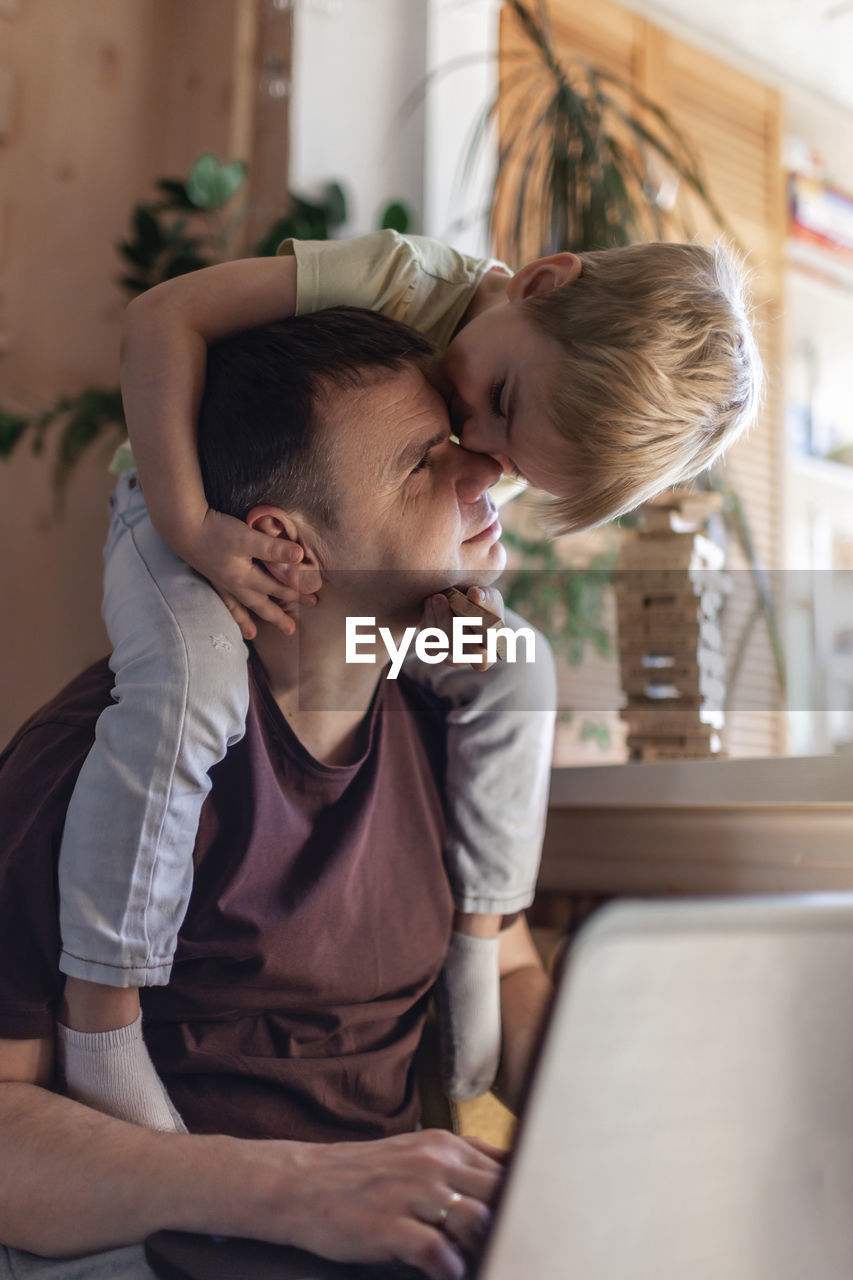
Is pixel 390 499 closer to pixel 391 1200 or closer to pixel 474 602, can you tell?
pixel 474 602

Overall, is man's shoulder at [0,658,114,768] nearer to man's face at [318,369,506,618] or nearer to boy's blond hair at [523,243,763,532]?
man's face at [318,369,506,618]

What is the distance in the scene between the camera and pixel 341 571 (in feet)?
2.99

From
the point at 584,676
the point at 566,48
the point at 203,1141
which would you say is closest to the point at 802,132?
the point at 566,48

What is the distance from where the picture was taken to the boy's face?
953 millimetres

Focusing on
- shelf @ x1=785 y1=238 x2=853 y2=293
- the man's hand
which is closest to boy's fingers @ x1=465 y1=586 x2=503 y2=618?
the man's hand

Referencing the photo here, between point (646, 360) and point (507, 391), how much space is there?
128mm

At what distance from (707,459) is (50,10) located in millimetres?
2287

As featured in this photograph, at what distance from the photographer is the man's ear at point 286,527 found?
91 cm

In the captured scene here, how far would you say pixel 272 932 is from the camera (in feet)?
2.64

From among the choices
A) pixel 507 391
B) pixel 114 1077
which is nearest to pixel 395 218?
pixel 507 391

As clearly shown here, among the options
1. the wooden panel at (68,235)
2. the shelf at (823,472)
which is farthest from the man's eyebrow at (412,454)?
the shelf at (823,472)

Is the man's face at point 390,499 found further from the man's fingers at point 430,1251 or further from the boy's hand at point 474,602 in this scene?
the man's fingers at point 430,1251

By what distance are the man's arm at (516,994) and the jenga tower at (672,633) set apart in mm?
309

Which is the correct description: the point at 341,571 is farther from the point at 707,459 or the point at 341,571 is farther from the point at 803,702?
the point at 803,702
